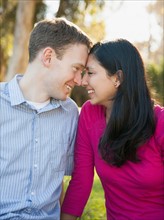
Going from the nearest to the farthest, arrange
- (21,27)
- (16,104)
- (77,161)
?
(16,104) < (77,161) < (21,27)

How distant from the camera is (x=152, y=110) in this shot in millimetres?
2908

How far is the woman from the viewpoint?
2.87 m

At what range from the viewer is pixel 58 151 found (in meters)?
3.02

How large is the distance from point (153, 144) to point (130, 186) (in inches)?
12.2

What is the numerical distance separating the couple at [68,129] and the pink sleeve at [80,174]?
0.02m

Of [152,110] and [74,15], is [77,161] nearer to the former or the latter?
[152,110]

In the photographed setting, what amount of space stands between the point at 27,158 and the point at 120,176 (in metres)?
0.61

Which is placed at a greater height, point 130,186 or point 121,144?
point 121,144

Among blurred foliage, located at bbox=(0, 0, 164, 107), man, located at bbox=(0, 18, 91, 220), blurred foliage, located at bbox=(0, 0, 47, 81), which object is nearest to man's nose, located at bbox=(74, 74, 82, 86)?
man, located at bbox=(0, 18, 91, 220)

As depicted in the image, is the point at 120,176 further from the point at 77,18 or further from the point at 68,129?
the point at 77,18

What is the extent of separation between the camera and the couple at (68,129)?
2.86 metres

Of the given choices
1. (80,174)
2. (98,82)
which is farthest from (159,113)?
(80,174)

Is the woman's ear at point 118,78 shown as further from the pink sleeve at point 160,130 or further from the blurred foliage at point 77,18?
the blurred foliage at point 77,18

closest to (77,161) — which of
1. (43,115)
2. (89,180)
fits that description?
(89,180)
